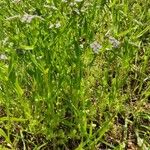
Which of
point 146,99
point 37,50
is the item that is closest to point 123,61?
point 146,99

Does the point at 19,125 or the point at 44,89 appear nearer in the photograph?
the point at 44,89

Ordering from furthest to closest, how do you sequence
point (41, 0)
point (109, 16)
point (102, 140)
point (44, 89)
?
point (109, 16), point (41, 0), point (102, 140), point (44, 89)

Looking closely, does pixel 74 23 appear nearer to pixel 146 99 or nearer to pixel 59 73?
pixel 59 73

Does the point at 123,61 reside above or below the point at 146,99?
above

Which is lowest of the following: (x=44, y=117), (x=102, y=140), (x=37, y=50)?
(x=102, y=140)

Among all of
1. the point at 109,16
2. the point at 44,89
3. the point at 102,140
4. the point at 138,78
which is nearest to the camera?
the point at 44,89

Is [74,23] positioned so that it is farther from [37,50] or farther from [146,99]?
[146,99]
